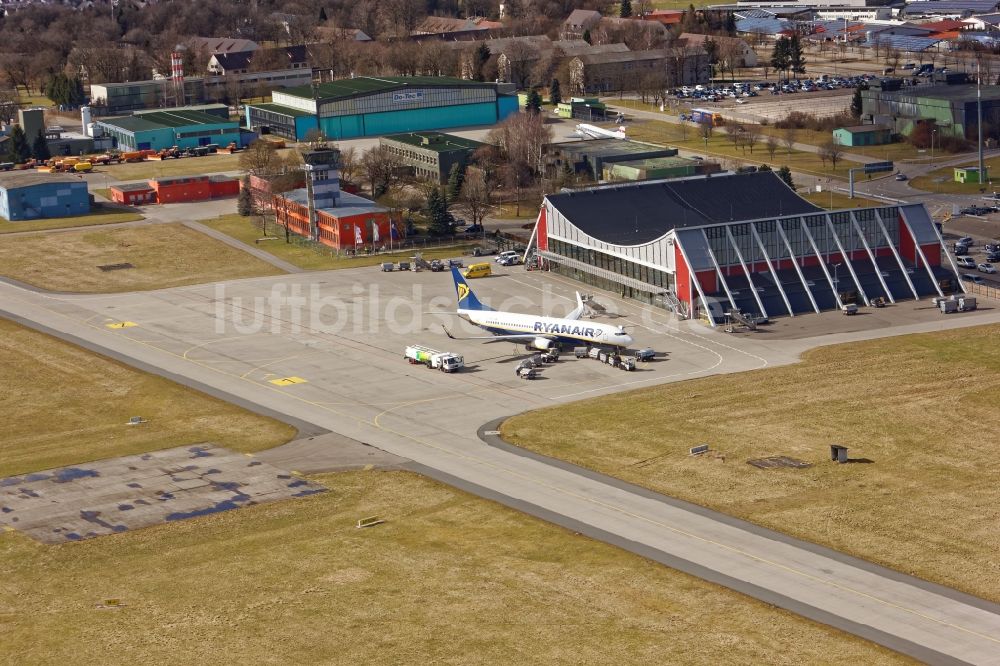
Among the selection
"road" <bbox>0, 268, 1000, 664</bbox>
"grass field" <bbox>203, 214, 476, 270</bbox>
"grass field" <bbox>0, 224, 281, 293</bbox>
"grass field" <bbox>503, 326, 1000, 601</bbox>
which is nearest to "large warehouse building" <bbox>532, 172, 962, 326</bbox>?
"road" <bbox>0, 268, 1000, 664</bbox>

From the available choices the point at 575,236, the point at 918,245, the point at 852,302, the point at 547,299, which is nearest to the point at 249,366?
the point at 547,299

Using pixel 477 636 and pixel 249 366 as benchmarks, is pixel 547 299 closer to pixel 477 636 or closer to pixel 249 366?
pixel 249 366

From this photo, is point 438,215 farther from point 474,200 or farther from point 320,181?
point 320,181

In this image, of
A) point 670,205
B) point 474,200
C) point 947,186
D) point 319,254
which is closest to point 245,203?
point 319,254

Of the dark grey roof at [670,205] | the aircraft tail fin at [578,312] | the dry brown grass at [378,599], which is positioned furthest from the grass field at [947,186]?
the dry brown grass at [378,599]

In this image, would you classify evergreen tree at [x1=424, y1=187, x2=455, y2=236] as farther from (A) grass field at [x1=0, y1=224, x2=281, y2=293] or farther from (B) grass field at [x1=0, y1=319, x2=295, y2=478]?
(B) grass field at [x1=0, y1=319, x2=295, y2=478]
